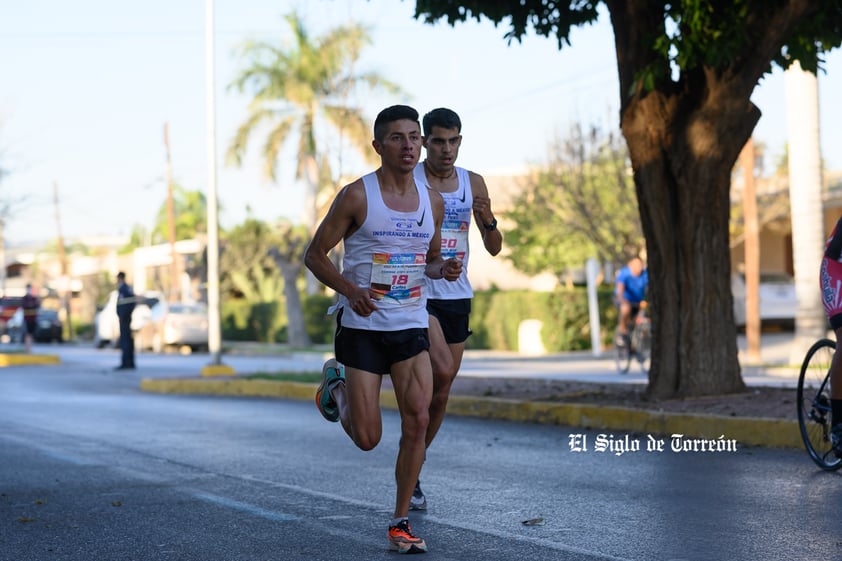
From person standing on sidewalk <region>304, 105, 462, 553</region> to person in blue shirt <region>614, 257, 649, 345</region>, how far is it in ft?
48.4

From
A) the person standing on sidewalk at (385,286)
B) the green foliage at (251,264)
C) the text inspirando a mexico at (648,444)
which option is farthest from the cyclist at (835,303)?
the green foliage at (251,264)

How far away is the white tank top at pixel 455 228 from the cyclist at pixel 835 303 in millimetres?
2099

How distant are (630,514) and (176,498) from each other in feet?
8.90

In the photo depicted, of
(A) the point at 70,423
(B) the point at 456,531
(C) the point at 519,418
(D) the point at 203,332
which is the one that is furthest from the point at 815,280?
(D) the point at 203,332

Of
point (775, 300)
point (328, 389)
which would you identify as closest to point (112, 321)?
point (775, 300)

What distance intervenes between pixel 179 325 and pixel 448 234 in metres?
31.9

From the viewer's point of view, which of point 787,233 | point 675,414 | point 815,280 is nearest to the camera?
point 675,414

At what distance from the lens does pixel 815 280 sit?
826 inches

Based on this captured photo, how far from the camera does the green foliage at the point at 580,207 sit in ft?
105

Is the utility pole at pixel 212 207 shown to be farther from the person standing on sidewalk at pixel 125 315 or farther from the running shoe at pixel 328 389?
the running shoe at pixel 328 389

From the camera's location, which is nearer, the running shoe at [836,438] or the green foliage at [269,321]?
the running shoe at [836,438]

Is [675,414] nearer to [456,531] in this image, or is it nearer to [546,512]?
[546,512]

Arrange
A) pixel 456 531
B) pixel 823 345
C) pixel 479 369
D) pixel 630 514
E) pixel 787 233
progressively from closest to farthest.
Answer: pixel 456 531 < pixel 630 514 < pixel 823 345 < pixel 479 369 < pixel 787 233

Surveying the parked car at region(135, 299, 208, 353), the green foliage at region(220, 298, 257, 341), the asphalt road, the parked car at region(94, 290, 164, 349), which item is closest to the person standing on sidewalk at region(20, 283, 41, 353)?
the parked car at region(94, 290, 164, 349)
